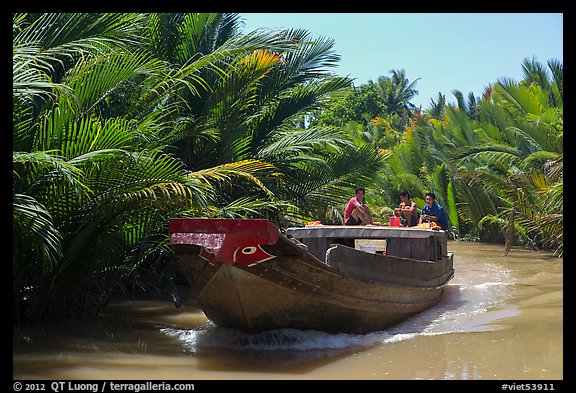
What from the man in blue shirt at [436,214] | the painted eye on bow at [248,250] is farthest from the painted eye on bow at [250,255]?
the man in blue shirt at [436,214]

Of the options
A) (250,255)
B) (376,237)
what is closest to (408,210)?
(376,237)

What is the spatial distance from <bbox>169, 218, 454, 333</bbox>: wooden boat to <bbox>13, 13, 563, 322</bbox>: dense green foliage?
53cm

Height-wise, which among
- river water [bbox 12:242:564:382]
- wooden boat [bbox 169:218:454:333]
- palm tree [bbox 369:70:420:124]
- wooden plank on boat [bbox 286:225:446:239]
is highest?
palm tree [bbox 369:70:420:124]

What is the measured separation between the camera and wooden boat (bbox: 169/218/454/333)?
816 cm

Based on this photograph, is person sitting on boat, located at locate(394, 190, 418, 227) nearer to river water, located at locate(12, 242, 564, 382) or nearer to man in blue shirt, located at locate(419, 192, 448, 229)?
man in blue shirt, located at locate(419, 192, 448, 229)

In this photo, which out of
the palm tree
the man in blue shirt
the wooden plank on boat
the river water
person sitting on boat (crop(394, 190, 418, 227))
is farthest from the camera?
the palm tree

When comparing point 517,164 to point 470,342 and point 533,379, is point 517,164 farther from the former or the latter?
point 533,379

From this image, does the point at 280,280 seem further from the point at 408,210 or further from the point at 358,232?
the point at 408,210

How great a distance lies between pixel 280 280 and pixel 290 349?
807mm

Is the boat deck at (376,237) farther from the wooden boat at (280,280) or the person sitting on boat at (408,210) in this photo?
the person sitting on boat at (408,210)

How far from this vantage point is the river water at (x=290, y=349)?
25.1 ft

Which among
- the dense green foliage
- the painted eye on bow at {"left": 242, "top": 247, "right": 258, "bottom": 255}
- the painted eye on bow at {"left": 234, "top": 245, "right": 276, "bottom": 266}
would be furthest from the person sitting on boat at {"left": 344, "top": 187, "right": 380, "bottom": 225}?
the painted eye on bow at {"left": 242, "top": 247, "right": 258, "bottom": 255}
